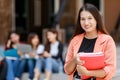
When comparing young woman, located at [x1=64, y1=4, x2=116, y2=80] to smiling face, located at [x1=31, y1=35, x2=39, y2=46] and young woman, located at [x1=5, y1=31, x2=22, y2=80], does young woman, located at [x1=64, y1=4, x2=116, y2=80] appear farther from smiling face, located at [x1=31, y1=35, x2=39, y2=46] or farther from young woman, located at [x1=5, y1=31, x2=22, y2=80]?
smiling face, located at [x1=31, y1=35, x2=39, y2=46]

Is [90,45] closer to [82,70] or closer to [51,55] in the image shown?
[82,70]

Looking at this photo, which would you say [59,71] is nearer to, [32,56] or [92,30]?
[32,56]

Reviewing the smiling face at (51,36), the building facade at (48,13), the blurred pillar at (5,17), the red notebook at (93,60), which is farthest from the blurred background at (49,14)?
the red notebook at (93,60)

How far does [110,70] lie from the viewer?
2568 mm

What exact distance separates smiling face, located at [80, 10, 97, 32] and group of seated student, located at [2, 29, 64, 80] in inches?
164

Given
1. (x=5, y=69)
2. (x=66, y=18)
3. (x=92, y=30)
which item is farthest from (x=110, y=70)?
(x=66, y=18)

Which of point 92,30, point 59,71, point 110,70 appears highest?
point 92,30

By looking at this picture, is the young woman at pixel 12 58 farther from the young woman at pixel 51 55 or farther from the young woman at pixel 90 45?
the young woman at pixel 90 45

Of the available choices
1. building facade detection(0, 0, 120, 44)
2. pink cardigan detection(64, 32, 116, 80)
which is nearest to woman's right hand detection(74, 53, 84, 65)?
pink cardigan detection(64, 32, 116, 80)

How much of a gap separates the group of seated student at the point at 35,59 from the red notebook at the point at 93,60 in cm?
426

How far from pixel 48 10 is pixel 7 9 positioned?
73.8 inches

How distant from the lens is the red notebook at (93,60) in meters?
2.51

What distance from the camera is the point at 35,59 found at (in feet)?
22.8

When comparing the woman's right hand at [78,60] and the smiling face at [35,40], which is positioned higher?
the woman's right hand at [78,60]
